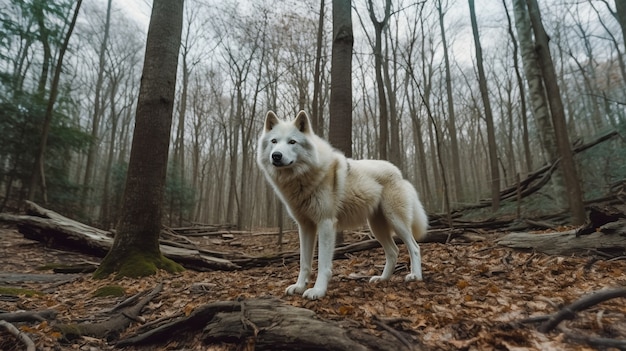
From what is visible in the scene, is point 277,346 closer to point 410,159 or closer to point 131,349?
point 131,349

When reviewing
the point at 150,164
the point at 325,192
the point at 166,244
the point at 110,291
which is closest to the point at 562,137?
the point at 325,192

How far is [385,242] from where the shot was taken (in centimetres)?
403

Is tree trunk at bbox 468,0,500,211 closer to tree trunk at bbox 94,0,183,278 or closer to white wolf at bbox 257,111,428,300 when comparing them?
white wolf at bbox 257,111,428,300

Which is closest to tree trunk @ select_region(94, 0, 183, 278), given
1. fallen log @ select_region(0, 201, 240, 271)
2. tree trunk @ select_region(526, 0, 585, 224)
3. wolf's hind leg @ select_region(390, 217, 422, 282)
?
fallen log @ select_region(0, 201, 240, 271)

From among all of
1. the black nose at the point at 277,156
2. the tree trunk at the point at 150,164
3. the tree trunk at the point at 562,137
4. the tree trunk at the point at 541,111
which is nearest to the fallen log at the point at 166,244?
the tree trunk at the point at 150,164

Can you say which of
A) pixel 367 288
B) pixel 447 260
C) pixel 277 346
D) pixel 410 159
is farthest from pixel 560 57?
pixel 277 346

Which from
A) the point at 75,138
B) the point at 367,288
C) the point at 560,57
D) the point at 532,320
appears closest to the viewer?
the point at 532,320

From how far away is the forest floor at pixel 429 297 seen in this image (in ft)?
6.15

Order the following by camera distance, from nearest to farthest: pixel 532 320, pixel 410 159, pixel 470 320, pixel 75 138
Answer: pixel 532 320 < pixel 470 320 < pixel 75 138 < pixel 410 159

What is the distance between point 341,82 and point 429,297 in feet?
15.5

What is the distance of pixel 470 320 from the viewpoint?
6.82ft

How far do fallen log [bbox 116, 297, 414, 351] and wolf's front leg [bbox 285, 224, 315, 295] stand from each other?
1.94ft

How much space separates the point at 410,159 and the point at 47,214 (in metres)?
37.9

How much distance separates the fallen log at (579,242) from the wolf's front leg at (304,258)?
3.16 m
